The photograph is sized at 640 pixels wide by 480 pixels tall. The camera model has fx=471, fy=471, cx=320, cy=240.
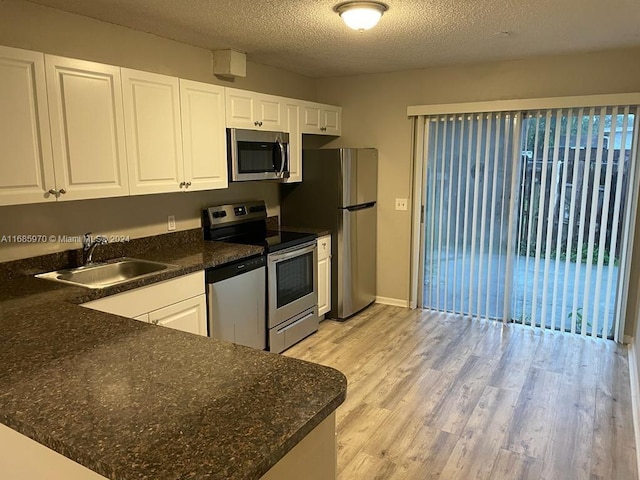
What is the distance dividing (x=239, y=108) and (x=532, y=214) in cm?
268

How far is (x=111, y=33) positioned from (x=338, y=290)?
2.77 meters

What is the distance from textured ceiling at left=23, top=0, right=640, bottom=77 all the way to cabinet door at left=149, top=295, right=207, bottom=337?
5.59ft

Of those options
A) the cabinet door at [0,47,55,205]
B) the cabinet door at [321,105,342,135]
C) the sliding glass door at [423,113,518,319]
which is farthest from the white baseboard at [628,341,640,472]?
the cabinet door at [0,47,55,205]

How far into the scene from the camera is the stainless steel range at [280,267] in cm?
362

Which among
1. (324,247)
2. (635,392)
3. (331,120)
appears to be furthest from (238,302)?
(635,392)

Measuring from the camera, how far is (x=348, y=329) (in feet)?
14.2

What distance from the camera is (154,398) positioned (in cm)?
116

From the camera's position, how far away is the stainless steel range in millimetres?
3617

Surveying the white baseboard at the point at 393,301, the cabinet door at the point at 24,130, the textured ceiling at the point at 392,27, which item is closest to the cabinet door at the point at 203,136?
the textured ceiling at the point at 392,27

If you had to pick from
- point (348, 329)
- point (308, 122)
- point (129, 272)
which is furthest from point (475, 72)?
point (129, 272)

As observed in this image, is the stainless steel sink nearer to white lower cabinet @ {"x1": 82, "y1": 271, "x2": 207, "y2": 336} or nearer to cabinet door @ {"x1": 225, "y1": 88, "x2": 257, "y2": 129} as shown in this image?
white lower cabinet @ {"x1": 82, "y1": 271, "x2": 207, "y2": 336}

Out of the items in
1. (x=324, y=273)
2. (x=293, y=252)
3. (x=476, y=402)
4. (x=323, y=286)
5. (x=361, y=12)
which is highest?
(x=361, y=12)

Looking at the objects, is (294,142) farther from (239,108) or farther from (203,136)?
(203,136)

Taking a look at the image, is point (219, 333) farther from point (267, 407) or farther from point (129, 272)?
point (267, 407)
